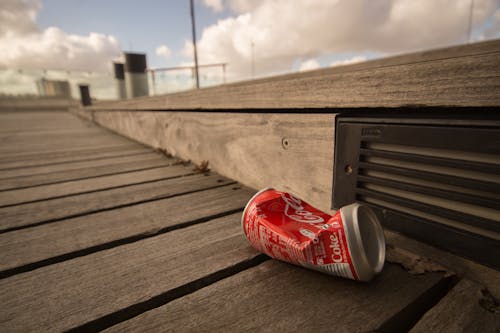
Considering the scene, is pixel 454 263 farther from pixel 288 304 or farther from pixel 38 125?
pixel 38 125

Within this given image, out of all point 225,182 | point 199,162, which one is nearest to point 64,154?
point 199,162

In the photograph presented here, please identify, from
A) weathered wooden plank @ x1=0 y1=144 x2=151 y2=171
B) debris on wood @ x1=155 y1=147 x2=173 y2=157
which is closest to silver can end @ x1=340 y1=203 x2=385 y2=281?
debris on wood @ x1=155 y1=147 x2=173 y2=157

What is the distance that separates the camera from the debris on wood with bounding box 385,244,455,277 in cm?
59

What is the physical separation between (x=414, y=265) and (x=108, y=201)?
3.56 feet

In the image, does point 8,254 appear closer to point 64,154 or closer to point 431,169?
point 431,169

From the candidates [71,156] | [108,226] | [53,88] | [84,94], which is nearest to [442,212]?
[108,226]

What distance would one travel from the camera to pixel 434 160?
61 centimetres

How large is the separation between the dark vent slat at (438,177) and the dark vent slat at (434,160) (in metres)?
0.03

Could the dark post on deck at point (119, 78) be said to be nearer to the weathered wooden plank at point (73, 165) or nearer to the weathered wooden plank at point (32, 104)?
the weathered wooden plank at point (32, 104)

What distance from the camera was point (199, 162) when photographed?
161cm

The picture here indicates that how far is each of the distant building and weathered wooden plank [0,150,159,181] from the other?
47.3ft

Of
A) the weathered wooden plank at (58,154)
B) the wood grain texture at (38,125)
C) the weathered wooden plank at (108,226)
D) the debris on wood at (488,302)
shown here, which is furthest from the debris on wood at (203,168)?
the wood grain texture at (38,125)

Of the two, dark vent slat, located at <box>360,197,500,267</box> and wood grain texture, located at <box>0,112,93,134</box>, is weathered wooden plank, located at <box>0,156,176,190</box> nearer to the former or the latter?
dark vent slat, located at <box>360,197,500,267</box>

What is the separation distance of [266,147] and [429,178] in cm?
57
